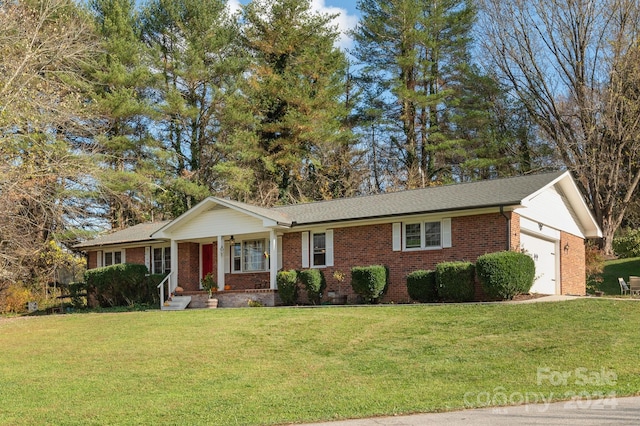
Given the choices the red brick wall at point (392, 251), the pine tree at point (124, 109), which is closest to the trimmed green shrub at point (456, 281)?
the red brick wall at point (392, 251)

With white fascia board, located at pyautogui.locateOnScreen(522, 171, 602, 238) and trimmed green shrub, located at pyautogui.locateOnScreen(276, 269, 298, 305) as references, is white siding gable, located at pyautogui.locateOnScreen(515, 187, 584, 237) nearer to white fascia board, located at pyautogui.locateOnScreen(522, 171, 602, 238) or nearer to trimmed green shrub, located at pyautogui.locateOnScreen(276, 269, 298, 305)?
white fascia board, located at pyautogui.locateOnScreen(522, 171, 602, 238)

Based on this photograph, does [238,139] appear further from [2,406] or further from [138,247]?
[2,406]

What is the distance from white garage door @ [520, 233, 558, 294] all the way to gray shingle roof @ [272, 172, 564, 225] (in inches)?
70.4

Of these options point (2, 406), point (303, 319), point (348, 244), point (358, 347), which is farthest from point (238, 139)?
point (2, 406)

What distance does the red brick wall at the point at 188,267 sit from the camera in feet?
89.9

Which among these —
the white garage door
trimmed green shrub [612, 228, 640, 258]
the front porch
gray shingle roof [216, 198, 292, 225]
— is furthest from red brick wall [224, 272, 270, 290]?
trimmed green shrub [612, 228, 640, 258]

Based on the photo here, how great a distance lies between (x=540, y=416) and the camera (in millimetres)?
7883

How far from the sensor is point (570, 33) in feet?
112

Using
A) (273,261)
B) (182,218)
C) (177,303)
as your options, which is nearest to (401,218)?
(273,261)

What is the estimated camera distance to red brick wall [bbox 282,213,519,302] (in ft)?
64.7

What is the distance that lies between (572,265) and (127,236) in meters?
19.9

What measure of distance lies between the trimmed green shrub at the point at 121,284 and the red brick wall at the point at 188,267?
4.93 ft

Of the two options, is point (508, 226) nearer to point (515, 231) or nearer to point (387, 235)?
point (515, 231)

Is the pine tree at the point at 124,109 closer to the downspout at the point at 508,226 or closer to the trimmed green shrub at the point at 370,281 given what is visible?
the trimmed green shrub at the point at 370,281
